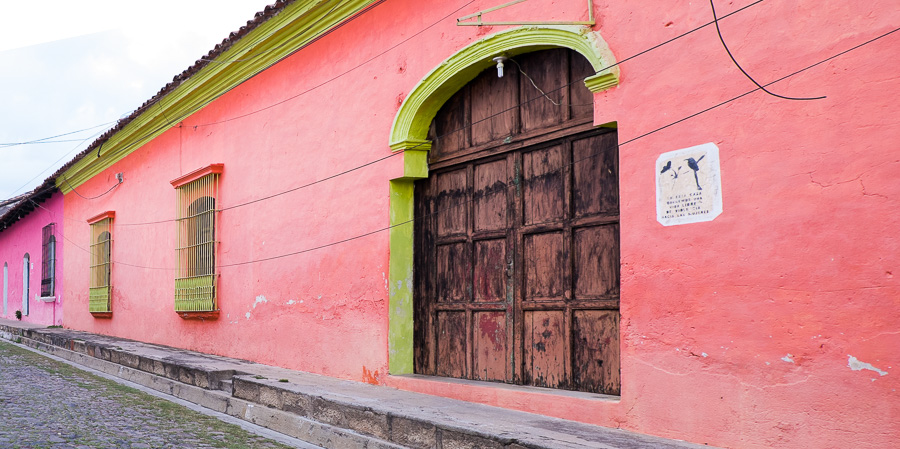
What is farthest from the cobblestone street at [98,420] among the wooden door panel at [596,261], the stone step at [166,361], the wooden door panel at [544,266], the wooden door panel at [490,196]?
the wooden door panel at [596,261]

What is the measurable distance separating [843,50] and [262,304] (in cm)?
686

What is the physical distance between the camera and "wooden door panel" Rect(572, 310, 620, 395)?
493 cm

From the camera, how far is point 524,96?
18.9ft

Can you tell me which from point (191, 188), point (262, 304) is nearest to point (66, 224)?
point (191, 188)

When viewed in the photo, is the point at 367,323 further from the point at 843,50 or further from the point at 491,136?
the point at 843,50

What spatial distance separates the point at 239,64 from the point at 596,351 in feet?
20.9

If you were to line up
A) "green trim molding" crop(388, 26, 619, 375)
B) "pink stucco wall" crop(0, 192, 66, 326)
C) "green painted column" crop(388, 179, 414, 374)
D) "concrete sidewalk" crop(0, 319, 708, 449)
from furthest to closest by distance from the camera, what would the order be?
"pink stucco wall" crop(0, 192, 66, 326) < "green painted column" crop(388, 179, 414, 374) < "green trim molding" crop(388, 26, 619, 375) < "concrete sidewalk" crop(0, 319, 708, 449)

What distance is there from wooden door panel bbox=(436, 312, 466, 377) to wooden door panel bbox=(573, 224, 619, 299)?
4.55 feet

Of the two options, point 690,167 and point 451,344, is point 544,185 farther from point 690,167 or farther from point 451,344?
point 451,344

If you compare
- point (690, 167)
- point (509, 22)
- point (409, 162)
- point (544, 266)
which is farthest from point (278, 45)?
point (690, 167)

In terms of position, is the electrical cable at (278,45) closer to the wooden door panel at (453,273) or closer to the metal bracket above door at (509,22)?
the metal bracket above door at (509,22)

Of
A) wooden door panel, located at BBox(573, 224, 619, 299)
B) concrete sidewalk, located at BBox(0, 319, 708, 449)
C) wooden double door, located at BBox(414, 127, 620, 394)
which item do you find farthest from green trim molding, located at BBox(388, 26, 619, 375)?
wooden door panel, located at BBox(573, 224, 619, 299)

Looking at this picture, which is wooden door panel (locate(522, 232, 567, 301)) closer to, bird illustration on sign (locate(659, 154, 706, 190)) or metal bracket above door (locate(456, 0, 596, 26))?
bird illustration on sign (locate(659, 154, 706, 190))

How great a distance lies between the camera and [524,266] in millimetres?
5723
